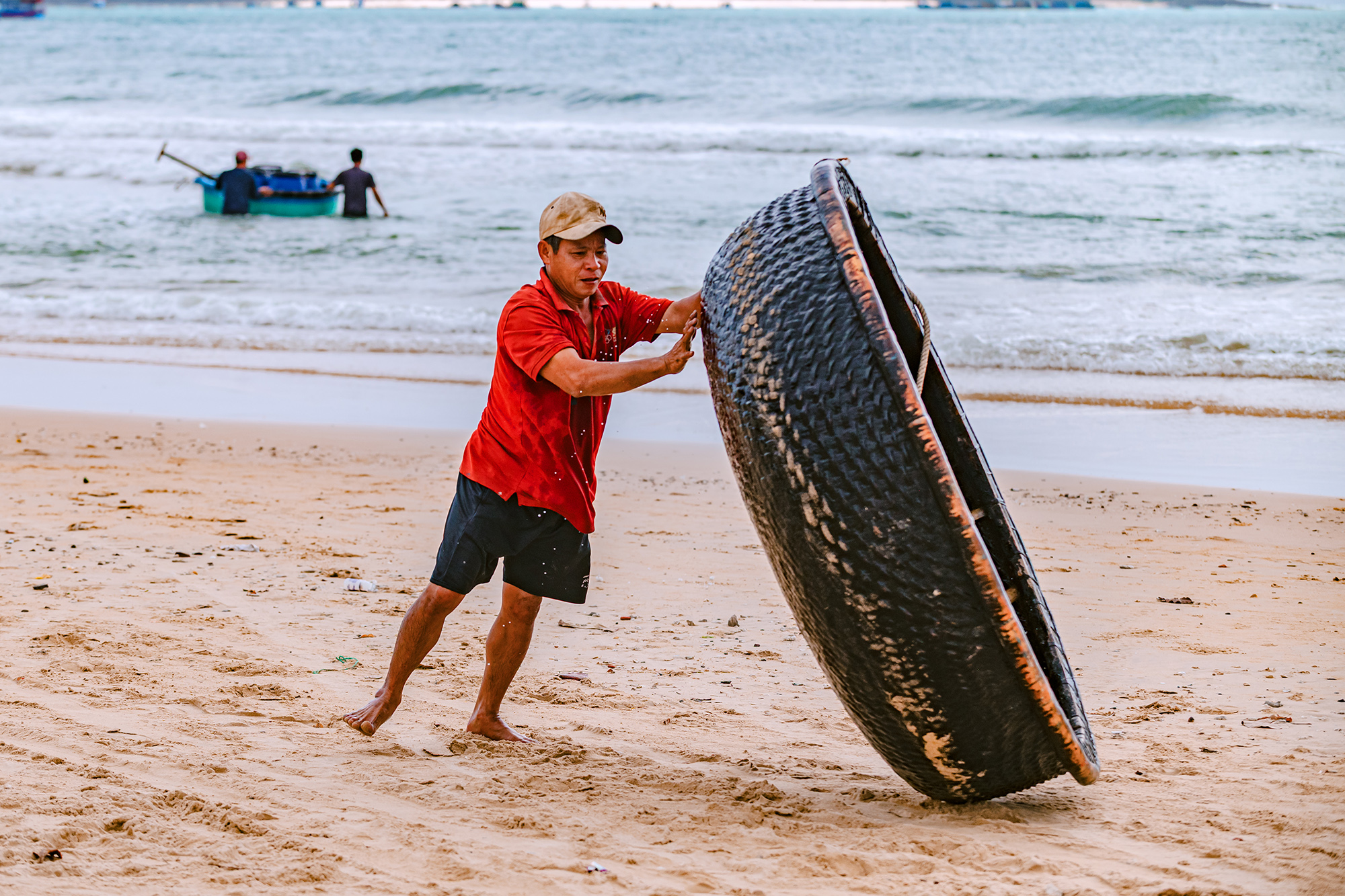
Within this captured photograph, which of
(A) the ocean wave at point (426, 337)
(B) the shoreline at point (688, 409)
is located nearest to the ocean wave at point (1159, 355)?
(A) the ocean wave at point (426, 337)

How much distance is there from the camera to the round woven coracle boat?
246cm

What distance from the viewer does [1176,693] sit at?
4031mm

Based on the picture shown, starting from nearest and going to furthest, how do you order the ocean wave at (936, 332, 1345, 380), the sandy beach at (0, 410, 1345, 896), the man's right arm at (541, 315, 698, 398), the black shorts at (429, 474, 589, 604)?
the sandy beach at (0, 410, 1345, 896)
the man's right arm at (541, 315, 698, 398)
the black shorts at (429, 474, 589, 604)
the ocean wave at (936, 332, 1345, 380)

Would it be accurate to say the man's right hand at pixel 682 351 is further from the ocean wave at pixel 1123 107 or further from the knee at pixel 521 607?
the ocean wave at pixel 1123 107

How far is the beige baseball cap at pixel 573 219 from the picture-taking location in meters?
3.09

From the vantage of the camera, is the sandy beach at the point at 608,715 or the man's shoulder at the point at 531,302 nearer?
the sandy beach at the point at 608,715

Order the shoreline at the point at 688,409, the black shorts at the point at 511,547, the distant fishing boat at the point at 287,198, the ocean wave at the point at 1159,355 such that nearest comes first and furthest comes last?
the black shorts at the point at 511,547, the shoreline at the point at 688,409, the ocean wave at the point at 1159,355, the distant fishing boat at the point at 287,198

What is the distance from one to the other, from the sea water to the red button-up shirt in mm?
6818

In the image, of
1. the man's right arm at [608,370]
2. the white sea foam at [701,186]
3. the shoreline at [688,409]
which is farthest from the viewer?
the white sea foam at [701,186]

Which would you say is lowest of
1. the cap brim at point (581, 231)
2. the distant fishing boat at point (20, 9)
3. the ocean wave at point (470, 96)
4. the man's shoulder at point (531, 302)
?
the man's shoulder at point (531, 302)

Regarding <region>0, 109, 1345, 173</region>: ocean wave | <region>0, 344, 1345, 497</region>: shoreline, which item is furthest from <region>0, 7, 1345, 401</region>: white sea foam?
<region>0, 344, 1345, 497</region>: shoreline

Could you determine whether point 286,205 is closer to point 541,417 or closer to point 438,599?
point 438,599

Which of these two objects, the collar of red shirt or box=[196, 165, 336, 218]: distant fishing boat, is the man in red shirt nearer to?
the collar of red shirt

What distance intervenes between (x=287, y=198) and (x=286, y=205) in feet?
0.41
